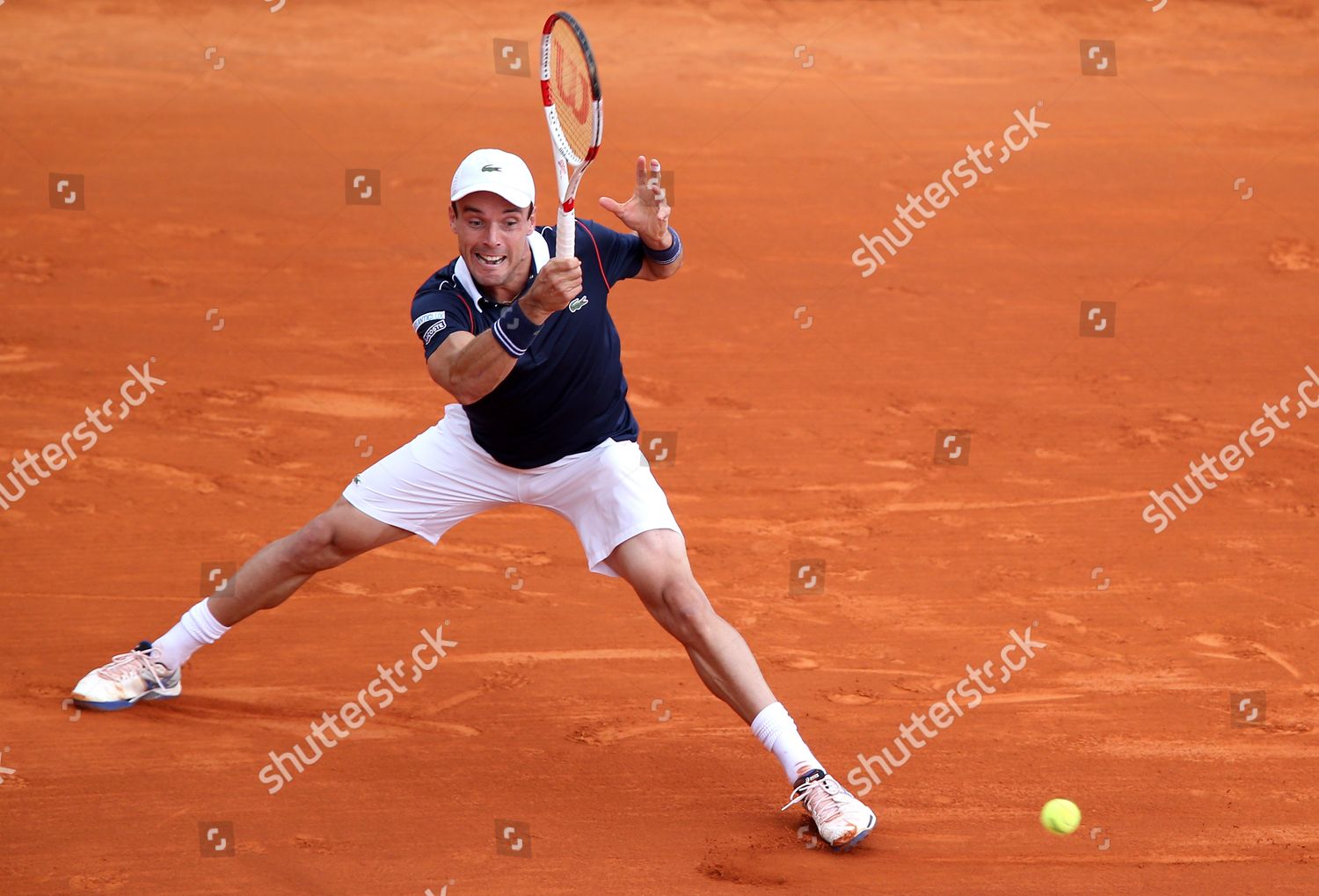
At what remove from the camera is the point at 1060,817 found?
15.8 ft

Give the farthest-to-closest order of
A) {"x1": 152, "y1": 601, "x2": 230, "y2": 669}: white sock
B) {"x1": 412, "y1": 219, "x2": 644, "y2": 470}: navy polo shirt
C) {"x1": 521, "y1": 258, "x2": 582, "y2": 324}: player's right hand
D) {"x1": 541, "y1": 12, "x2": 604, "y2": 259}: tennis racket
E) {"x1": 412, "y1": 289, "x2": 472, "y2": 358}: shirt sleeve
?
{"x1": 152, "y1": 601, "x2": 230, "y2": 669}: white sock
{"x1": 412, "y1": 219, "x2": 644, "y2": 470}: navy polo shirt
{"x1": 412, "y1": 289, "x2": 472, "y2": 358}: shirt sleeve
{"x1": 541, "y1": 12, "x2": 604, "y2": 259}: tennis racket
{"x1": 521, "y1": 258, "x2": 582, "y2": 324}: player's right hand

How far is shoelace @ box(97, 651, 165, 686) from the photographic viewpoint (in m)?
5.66

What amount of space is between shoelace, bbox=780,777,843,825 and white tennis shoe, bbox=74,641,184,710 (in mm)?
2600

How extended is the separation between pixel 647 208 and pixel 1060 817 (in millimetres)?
2556

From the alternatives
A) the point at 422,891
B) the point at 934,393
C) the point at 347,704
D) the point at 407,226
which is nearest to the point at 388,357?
the point at 407,226

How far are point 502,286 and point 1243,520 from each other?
4789mm

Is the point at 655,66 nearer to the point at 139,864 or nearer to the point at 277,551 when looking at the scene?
the point at 277,551

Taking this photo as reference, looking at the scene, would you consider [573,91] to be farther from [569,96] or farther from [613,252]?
[613,252]

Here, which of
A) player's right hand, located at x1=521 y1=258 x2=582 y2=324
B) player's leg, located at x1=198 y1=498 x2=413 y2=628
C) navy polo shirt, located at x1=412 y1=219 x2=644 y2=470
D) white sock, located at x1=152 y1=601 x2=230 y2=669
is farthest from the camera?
white sock, located at x1=152 y1=601 x2=230 y2=669

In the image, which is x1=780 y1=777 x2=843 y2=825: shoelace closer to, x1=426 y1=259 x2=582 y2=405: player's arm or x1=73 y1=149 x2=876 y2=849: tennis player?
x1=73 y1=149 x2=876 y2=849: tennis player

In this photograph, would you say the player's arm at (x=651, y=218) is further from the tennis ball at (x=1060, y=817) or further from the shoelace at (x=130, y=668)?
the shoelace at (x=130, y=668)

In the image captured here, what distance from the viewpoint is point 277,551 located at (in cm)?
542

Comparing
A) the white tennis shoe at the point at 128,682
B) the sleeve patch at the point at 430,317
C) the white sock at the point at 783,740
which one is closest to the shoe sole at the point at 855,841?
the white sock at the point at 783,740

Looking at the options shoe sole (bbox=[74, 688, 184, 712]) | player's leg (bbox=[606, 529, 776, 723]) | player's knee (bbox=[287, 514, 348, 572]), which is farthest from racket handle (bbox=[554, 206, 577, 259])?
shoe sole (bbox=[74, 688, 184, 712])
